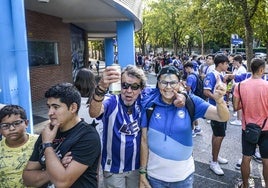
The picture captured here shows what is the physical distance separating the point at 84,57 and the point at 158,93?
18378mm

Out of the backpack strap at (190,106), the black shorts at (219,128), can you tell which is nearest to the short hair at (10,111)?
the backpack strap at (190,106)

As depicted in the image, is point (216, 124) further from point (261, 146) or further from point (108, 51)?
point (108, 51)

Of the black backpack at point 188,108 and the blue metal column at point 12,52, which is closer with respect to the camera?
the black backpack at point 188,108

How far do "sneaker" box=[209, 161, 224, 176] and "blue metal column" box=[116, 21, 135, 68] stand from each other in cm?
964

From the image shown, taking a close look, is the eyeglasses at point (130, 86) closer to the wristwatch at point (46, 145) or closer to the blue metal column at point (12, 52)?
the wristwatch at point (46, 145)

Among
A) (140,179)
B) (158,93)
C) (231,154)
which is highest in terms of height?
(158,93)

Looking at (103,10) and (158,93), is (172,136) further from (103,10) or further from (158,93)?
(103,10)

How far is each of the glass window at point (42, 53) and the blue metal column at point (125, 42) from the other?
296 centimetres

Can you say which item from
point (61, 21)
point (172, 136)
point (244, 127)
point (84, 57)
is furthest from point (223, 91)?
point (84, 57)

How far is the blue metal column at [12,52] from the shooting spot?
4672 millimetres

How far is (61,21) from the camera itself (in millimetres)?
14469

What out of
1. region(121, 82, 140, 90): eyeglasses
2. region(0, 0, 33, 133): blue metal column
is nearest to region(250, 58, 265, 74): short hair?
region(121, 82, 140, 90): eyeglasses

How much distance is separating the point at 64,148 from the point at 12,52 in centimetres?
332

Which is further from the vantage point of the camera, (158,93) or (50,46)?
(50,46)
